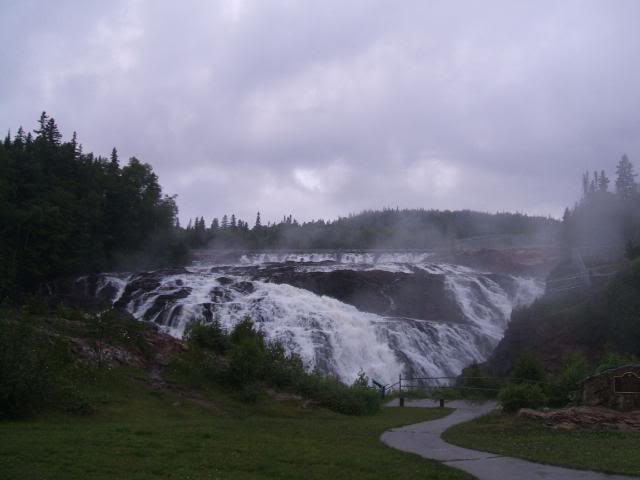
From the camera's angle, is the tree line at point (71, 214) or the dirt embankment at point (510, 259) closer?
the tree line at point (71, 214)

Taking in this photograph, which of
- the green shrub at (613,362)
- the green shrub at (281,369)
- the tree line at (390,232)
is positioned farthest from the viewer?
the tree line at (390,232)

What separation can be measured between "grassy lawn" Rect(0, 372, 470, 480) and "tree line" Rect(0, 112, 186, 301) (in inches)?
1406

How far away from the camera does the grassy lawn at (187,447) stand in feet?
26.0

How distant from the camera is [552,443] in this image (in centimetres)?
1073

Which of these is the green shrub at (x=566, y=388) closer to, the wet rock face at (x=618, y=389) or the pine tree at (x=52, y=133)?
the wet rock face at (x=618, y=389)

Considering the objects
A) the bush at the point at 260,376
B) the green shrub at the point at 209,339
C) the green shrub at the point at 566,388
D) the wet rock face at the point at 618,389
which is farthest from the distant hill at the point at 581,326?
the green shrub at the point at 209,339

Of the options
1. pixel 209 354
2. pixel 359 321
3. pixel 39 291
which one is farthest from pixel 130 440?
pixel 39 291

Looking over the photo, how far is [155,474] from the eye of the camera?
7797mm

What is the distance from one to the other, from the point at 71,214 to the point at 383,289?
28543 mm

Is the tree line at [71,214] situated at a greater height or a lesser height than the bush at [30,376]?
greater

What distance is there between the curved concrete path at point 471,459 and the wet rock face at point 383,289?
92.3 feet

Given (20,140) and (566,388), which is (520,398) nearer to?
(566,388)

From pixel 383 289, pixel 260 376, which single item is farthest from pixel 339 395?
pixel 383 289

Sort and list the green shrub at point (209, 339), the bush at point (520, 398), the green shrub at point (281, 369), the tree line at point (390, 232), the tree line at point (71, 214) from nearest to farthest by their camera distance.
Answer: the bush at point (520, 398) < the green shrub at point (281, 369) < the green shrub at point (209, 339) < the tree line at point (71, 214) < the tree line at point (390, 232)
